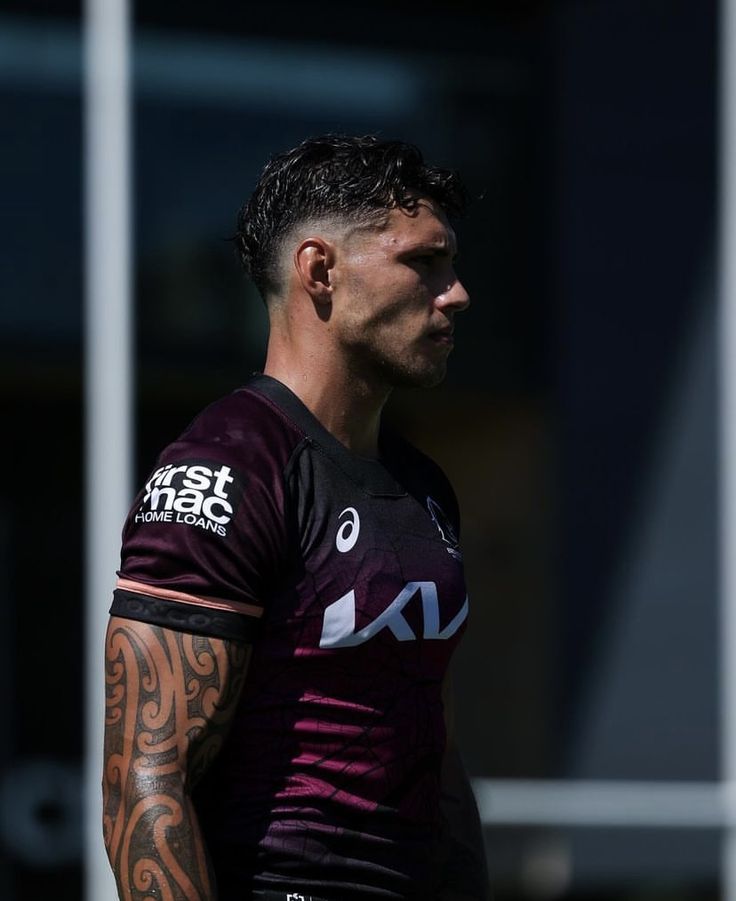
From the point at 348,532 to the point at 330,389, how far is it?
0.79 ft

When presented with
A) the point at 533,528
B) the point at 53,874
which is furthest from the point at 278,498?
the point at 533,528

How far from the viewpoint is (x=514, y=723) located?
955cm

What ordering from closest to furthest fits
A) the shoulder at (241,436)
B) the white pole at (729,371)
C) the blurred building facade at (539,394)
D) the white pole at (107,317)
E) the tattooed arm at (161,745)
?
the tattooed arm at (161,745) < the shoulder at (241,436) < the white pole at (107,317) < the white pole at (729,371) < the blurred building facade at (539,394)

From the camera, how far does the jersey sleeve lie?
251 cm

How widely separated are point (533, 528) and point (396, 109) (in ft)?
7.19

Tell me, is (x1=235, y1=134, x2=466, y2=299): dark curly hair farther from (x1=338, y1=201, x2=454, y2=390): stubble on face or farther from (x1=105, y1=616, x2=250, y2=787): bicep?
(x1=105, y1=616, x2=250, y2=787): bicep

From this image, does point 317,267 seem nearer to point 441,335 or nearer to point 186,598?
point 441,335

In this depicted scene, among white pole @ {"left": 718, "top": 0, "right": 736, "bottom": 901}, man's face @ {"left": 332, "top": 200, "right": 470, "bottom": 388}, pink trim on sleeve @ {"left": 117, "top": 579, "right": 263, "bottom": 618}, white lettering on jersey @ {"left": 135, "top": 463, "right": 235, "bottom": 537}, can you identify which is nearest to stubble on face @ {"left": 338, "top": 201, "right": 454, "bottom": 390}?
man's face @ {"left": 332, "top": 200, "right": 470, "bottom": 388}

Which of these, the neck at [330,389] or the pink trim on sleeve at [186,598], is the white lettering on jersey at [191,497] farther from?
the neck at [330,389]

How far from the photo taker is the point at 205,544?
2.51m

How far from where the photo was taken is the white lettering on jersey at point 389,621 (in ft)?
8.61

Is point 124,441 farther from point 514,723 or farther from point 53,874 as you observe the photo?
point 514,723

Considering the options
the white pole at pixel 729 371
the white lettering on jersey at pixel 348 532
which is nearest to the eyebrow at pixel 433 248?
the white lettering on jersey at pixel 348 532

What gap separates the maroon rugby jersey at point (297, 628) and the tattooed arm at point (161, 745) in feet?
0.13
